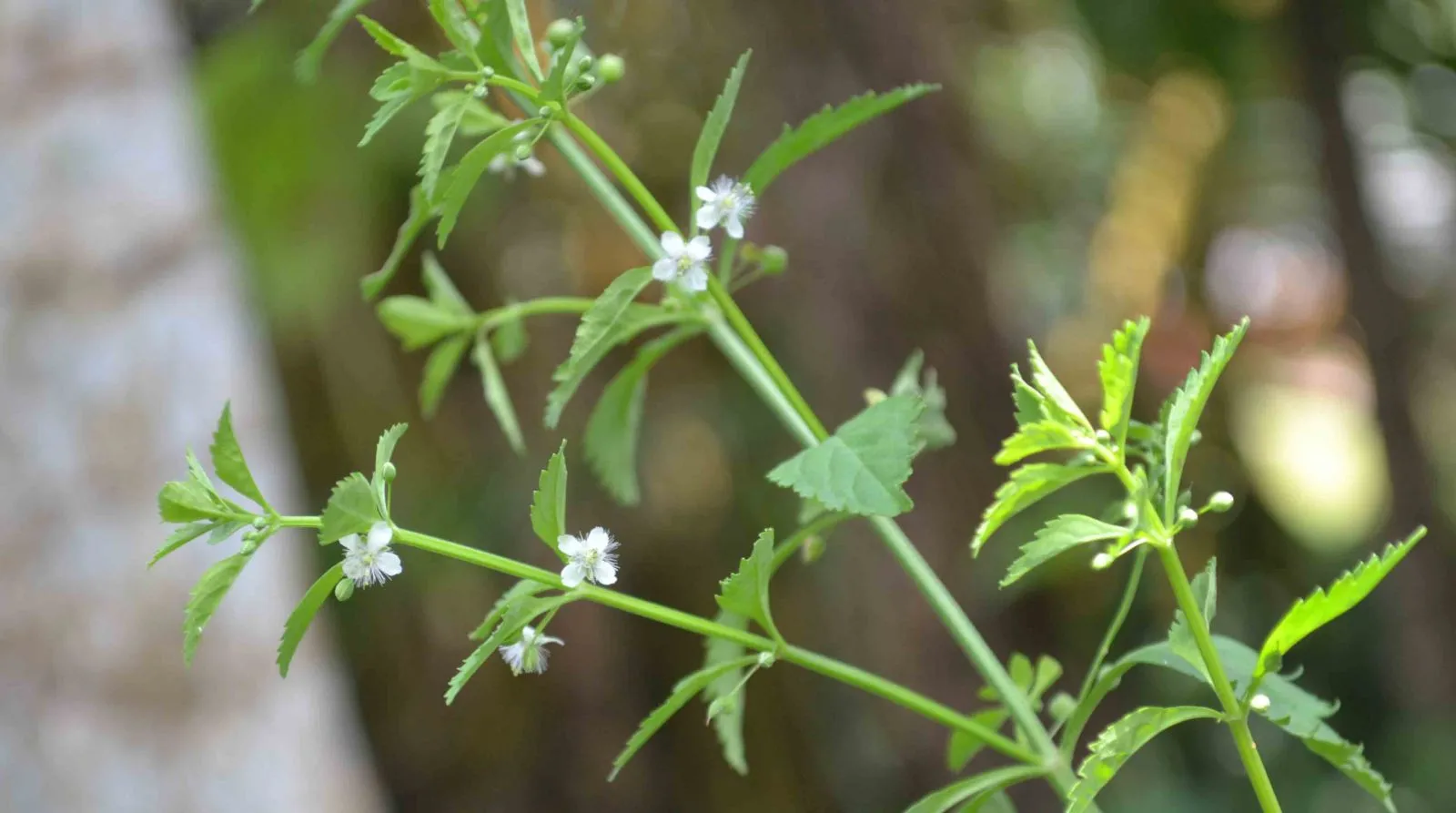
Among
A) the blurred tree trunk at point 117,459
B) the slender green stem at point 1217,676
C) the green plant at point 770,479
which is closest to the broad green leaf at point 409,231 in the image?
the green plant at point 770,479

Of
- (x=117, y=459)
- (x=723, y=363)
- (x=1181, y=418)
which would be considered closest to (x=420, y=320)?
(x=1181, y=418)

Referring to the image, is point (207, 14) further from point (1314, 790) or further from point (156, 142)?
point (1314, 790)

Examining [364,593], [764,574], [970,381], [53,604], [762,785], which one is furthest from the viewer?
[364,593]

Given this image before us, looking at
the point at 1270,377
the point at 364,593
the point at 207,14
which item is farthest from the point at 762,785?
the point at 207,14

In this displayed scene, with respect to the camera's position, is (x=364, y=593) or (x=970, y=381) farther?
(x=364, y=593)

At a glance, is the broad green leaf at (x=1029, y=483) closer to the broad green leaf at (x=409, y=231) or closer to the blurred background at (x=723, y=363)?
the broad green leaf at (x=409, y=231)

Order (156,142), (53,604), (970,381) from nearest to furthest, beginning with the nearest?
(53,604), (156,142), (970,381)

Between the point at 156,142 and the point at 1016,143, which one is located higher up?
the point at 156,142

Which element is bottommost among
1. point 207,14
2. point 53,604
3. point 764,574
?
point 764,574
